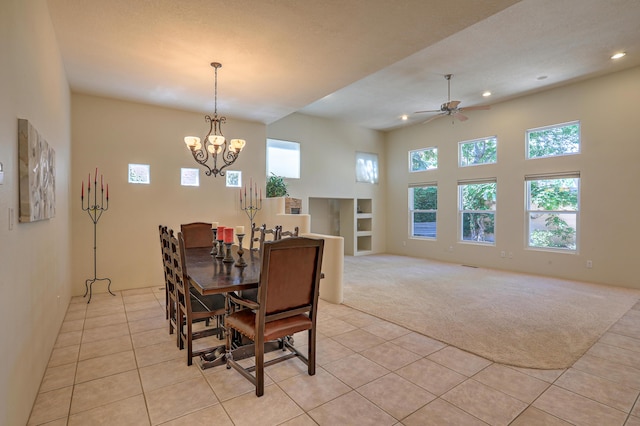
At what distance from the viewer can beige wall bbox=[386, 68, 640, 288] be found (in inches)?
207

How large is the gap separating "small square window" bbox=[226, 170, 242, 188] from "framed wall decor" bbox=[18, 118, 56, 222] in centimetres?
316

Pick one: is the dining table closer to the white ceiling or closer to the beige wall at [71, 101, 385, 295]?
the white ceiling

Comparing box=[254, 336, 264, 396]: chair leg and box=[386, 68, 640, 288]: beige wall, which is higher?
box=[386, 68, 640, 288]: beige wall

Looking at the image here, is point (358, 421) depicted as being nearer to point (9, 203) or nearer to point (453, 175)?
point (9, 203)

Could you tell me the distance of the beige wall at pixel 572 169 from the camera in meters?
5.25

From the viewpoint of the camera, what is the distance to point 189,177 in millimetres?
5516

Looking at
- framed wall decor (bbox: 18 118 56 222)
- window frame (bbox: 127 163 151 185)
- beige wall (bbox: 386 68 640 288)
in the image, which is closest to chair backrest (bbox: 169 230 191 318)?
framed wall decor (bbox: 18 118 56 222)

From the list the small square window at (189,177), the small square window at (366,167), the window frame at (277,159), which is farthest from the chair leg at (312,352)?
the small square window at (366,167)

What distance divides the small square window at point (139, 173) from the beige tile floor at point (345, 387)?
2585 mm

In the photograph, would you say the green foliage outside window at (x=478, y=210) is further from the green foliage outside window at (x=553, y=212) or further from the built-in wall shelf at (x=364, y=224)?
the built-in wall shelf at (x=364, y=224)

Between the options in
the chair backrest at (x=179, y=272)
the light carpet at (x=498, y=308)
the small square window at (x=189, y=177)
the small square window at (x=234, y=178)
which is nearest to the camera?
the chair backrest at (x=179, y=272)

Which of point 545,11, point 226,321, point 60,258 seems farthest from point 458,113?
point 60,258

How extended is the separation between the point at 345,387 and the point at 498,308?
9.30ft

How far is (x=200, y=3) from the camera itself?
2535 mm
